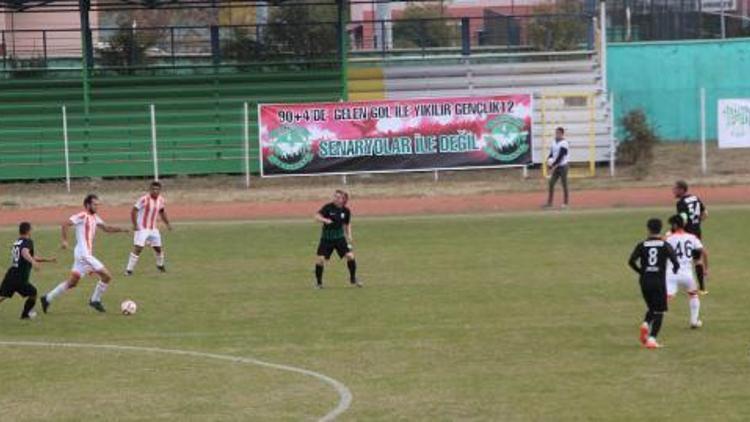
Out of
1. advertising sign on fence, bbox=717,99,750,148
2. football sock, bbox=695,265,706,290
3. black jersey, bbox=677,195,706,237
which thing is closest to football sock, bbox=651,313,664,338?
football sock, bbox=695,265,706,290

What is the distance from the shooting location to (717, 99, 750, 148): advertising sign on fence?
42.8 meters

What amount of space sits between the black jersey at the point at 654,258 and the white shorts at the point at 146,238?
11.9 metres

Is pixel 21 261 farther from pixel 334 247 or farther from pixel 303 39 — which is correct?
pixel 303 39

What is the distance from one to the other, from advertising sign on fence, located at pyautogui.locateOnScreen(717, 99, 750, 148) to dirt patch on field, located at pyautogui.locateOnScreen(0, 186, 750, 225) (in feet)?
11.4

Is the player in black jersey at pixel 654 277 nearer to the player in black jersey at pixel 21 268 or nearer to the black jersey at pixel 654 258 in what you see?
the black jersey at pixel 654 258

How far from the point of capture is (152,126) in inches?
1641

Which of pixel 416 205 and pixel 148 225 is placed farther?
pixel 416 205

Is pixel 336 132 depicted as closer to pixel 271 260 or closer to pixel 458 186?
pixel 458 186

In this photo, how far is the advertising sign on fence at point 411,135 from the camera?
1672 inches

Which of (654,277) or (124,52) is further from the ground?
(124,52)

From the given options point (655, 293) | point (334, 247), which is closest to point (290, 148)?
point (334, 247)

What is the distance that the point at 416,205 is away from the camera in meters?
38.7

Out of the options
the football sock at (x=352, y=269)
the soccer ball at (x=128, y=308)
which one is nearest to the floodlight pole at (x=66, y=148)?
the football sock at (x=352, y=269)

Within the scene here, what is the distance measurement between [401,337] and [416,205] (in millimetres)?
21025
